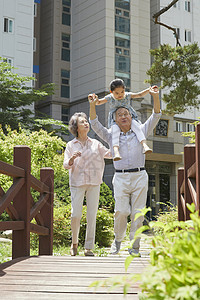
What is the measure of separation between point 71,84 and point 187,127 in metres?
7.74

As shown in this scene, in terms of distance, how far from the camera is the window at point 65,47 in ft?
90.0

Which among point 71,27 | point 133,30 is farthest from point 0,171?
point 71,27

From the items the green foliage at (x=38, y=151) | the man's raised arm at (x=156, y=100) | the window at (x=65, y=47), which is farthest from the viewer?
the window at (x=65, y=47)

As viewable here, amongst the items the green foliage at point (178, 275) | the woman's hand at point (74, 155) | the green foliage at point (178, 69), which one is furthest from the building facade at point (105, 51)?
the green foliage at point (178, 275)

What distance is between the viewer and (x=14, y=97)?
2127 cm

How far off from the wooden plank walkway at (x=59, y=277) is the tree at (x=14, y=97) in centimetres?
1674

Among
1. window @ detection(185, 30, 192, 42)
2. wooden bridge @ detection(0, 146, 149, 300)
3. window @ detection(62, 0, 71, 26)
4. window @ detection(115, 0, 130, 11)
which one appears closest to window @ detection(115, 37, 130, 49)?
window @ detection(115, 0, 130, 11)

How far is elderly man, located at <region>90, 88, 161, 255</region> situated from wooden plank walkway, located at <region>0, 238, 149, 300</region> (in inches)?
39.9

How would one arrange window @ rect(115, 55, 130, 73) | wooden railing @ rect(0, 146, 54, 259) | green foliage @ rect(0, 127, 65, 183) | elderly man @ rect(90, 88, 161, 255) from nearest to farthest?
1. wooden railing @ rect(0, 146, 54, 259)
2. elderly man @ rect(90, 88, 161, 255)
3. green foliage @ rect(0, 127, 65, 183)
4. window @ rect(115, 55, 130, 73)

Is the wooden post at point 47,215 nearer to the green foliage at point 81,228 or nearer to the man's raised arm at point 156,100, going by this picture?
the man's raised arm at point 156,100

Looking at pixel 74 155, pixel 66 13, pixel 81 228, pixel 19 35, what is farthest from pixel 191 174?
pixel 66 13

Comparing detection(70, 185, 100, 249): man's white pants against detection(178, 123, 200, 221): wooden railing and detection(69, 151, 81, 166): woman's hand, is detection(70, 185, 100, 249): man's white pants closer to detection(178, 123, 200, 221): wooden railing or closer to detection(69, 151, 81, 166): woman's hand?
detection(69, 151, 81, 166): woman's hand

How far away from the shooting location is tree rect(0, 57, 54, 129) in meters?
20.4

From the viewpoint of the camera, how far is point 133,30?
2575 centimetres
